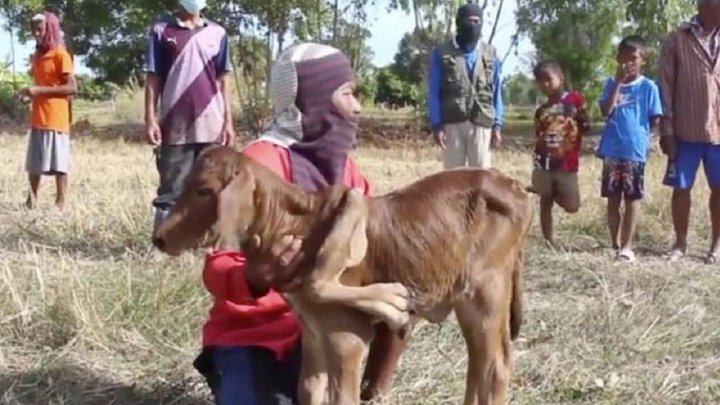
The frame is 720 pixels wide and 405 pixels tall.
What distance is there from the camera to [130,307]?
5.36 meters

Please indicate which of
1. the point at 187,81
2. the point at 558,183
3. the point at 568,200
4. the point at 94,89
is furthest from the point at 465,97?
the point at 94,89

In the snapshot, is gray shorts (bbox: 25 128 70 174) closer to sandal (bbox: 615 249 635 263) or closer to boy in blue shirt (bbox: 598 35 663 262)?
boy in blue shirt (bbox: 598 35 663 262)

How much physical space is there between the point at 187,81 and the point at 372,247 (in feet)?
13.3

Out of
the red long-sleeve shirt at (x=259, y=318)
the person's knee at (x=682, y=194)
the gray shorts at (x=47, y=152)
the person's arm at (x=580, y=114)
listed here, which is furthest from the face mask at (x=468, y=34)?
the red long-sleeve shirt at (x=259, y=318)

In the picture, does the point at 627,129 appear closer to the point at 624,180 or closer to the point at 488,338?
the point at 624,180

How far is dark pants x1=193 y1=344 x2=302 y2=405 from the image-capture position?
13.1ft

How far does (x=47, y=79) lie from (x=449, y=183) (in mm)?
6767

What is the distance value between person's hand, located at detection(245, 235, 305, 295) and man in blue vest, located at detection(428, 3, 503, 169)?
17.8 ft

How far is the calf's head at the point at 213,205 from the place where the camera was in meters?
3.18

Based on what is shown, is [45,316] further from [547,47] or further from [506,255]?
[547,47]

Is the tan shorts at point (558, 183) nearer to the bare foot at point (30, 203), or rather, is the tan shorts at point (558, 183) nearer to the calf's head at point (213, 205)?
the bare foot at point (30, 203)

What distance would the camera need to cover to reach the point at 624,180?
27.3ft

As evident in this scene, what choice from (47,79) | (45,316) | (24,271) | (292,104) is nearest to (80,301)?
(45,316)

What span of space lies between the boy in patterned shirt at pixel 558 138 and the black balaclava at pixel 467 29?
1.86 feet
